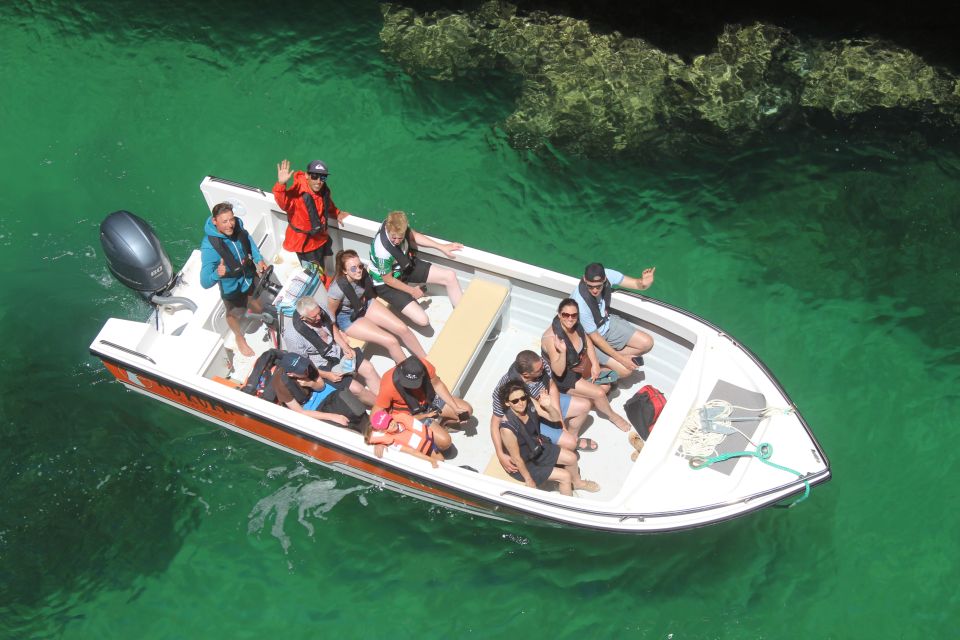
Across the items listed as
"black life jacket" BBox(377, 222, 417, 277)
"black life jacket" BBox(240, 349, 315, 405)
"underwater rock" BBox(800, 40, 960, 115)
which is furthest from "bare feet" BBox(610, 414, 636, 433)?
"underwater rock" BBox(800, 40, 960, 115)

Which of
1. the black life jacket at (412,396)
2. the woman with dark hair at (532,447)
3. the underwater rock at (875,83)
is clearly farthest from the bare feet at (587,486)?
the underwater rock at (875,83)

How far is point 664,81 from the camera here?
10617 mm

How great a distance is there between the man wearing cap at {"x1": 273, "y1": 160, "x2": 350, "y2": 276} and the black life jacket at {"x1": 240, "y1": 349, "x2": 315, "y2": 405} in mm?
989

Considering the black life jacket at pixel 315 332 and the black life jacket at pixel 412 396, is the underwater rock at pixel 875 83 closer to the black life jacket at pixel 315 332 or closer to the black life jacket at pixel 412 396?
the black life jacket at pixel 412 396

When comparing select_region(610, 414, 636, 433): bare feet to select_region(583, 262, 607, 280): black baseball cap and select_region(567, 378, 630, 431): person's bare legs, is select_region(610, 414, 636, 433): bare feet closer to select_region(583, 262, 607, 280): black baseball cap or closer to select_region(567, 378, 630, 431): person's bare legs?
select_region(567, 378, 630, 431): person's bare legs

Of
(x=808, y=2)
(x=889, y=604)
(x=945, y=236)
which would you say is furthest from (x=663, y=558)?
(x=808, y=2)

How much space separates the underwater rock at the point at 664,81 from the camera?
1033 centimetres

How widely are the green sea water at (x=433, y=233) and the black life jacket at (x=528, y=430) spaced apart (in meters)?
1.16

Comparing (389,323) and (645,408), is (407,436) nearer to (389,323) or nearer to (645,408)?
(389,323)

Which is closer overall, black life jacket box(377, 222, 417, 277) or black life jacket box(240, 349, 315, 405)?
black life jacket box(240, 349, 315, 405)

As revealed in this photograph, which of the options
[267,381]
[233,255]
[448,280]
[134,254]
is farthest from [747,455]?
[134,254]

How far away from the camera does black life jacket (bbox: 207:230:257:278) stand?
7078 mm

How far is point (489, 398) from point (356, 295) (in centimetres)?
146

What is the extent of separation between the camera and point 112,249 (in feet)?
24.1
